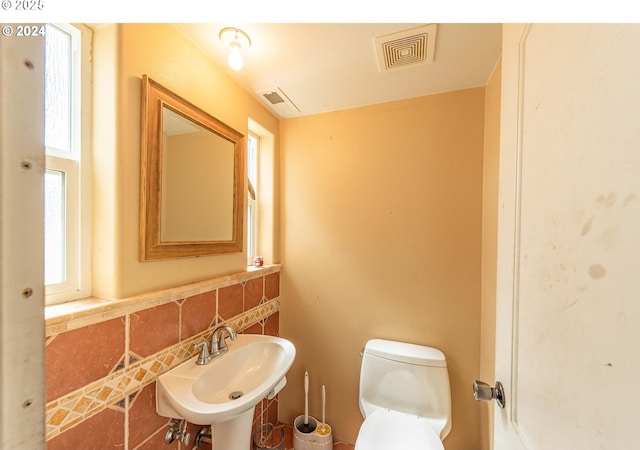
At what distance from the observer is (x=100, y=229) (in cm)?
80

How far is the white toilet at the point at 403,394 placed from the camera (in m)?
1.10

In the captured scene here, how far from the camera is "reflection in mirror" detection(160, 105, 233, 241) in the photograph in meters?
0.94

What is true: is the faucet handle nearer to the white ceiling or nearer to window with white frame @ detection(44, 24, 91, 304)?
window with white frame @ detection(44, 24, 91, 304)

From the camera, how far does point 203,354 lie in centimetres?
96

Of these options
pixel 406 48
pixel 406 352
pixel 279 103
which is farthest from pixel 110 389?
pixel 406 48

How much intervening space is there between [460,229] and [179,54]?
1.59 m

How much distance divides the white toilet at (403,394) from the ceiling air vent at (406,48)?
1477mm

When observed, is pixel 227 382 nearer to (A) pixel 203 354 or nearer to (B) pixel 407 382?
(A) pixel 203 354

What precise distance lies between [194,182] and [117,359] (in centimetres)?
70

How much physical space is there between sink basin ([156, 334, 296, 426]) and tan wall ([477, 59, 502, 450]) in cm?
96

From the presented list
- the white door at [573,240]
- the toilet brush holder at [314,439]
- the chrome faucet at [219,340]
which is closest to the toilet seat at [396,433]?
the toilet brush holder at [314,439]

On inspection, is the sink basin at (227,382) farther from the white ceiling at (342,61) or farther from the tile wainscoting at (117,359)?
the white ceiling at (342,61)
